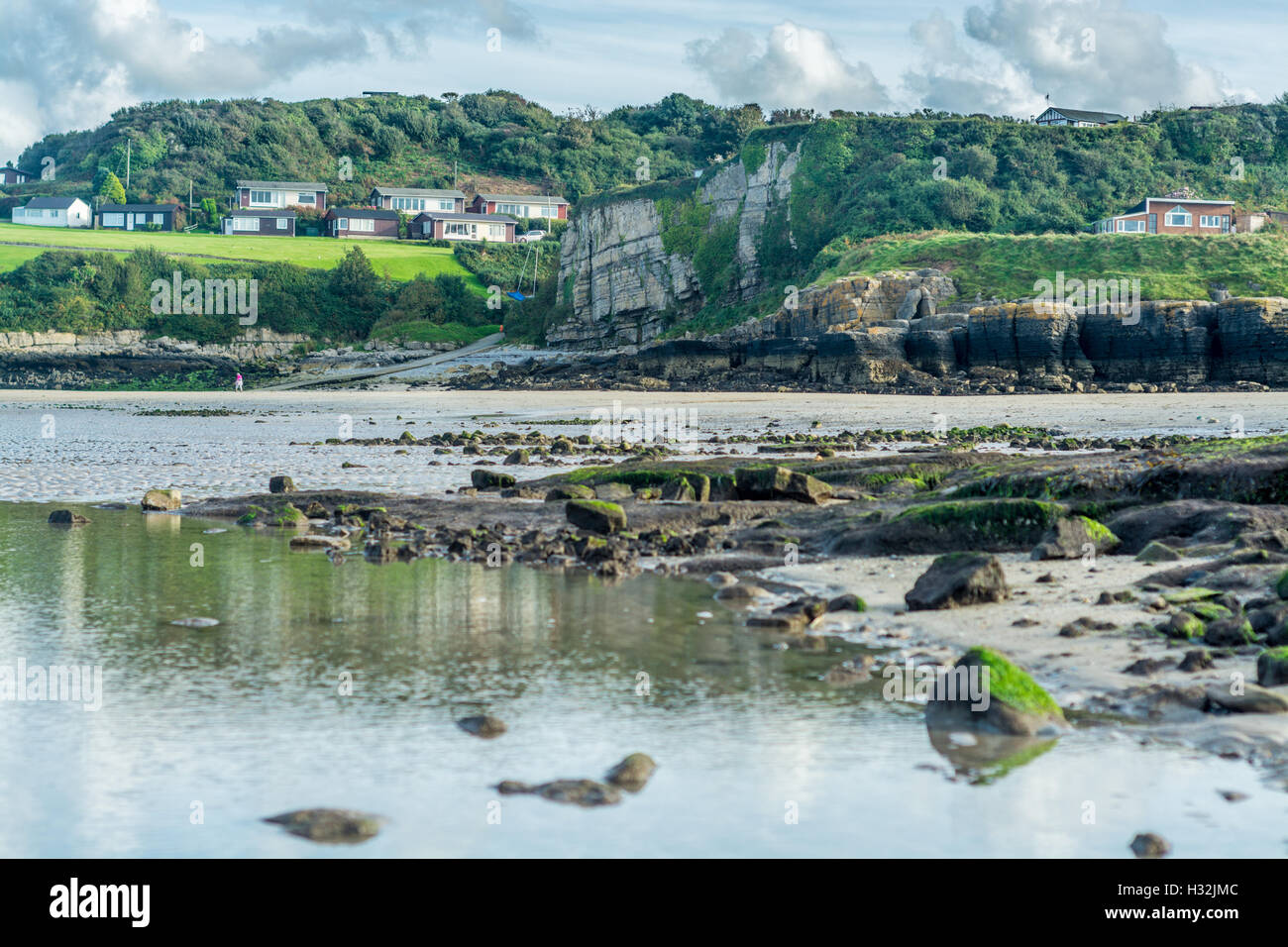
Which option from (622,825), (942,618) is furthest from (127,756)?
(942,618)

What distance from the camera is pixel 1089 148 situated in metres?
83.4

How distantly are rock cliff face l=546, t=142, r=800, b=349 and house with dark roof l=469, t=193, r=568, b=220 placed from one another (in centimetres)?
3790

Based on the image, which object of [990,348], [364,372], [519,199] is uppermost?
[519,199]

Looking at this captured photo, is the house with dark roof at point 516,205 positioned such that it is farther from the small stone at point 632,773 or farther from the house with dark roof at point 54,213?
the small stone at point 632,773

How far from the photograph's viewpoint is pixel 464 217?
117m

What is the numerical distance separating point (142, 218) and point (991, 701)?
122430 millimetres

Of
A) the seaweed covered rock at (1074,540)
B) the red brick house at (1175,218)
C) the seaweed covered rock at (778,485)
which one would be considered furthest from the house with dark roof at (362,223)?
the seaweed covered rock at (1074,540)

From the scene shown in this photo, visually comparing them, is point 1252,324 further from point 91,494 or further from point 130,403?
point 130,403

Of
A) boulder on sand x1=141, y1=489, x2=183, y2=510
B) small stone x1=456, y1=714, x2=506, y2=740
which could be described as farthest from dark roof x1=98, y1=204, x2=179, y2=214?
small stone x1=456, y1=714, x2=506, y2=740

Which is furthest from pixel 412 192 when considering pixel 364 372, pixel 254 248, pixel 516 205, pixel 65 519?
pixel 65 519

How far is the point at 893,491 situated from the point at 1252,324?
35072mm

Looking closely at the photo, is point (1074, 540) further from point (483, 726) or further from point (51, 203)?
point (51, 203)

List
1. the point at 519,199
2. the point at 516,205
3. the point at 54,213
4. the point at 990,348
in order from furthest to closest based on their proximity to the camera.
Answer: the point at 516,205
the point at 519,199
the point at 54,213
the point at 990,348

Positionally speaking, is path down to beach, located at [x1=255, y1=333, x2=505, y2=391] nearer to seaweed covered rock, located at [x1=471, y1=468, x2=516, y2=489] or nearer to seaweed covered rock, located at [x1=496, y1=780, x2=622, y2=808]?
seaweed covered rock, located at [x1=471, y1=468, x2=516, y2=489]
